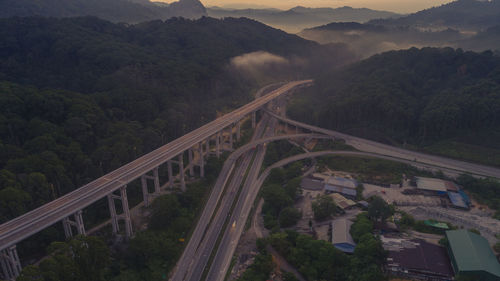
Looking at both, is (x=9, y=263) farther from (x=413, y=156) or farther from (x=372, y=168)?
(x=413, y=156)

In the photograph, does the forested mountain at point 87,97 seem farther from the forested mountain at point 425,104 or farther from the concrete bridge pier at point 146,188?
the forested mountain at point 425,104

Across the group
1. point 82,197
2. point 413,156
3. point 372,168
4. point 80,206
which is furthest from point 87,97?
point 413,156

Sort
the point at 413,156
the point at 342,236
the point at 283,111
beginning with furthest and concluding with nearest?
the point at 283,111, the point at 413,156, the point at 342,236

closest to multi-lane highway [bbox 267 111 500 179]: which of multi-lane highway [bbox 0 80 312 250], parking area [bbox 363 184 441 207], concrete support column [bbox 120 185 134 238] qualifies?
parking area [bbox 363 184 441 207]

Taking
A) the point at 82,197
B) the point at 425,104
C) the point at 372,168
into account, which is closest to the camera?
the point at 82,197

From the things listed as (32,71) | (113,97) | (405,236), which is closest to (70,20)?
(32,71)

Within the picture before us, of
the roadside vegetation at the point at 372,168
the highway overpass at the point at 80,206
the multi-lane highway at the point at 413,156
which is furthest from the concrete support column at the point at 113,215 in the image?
the multi-lane highway at the point at 413,156

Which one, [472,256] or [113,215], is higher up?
[472,256]
